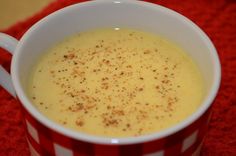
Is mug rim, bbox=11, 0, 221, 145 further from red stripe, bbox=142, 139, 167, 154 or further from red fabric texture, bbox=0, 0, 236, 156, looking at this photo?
red fabric texture, bbox=0, 0, 236, 156

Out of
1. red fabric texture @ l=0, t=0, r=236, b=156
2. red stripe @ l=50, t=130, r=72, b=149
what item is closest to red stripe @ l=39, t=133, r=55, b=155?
red stripe @ l=50, t=130, r=72, b=149

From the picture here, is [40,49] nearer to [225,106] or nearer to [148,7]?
[148,7]

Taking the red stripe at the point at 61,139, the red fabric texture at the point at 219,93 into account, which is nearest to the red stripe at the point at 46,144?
the red stripe at the point at 61,139

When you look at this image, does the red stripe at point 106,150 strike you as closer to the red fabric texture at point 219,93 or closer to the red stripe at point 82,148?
the red stripe at point 82,148

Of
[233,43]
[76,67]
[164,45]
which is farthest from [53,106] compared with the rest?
[233,43]

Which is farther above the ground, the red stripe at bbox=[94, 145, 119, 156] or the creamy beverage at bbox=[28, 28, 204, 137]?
the red stripe at bbox=[94, 145, 119, 156]
